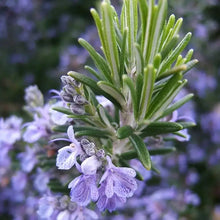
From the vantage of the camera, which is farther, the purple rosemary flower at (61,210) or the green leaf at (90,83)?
the purple rosemary flower at (61,210)

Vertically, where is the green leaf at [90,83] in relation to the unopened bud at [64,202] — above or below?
above

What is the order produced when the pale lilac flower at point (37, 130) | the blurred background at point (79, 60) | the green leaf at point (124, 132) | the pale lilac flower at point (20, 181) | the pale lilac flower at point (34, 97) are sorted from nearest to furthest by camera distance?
the green leaf at point (124, 132) → the pale lilac flower at point (37, 130) → the pale lilac flower at point (34, 97) → the pale lilac flower at point (20, 181) → the blurred background at point (79, 60)

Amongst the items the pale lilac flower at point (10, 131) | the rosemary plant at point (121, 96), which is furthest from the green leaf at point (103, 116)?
the pale lilac flower at point (10, 131)

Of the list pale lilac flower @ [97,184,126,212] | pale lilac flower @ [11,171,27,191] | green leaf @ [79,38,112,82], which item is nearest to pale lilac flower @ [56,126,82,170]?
pale lilac flower @ [97,184,126,212]

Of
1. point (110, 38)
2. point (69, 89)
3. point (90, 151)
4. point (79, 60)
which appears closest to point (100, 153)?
point (90, 151)

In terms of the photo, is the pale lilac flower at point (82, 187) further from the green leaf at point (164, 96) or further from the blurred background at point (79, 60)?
the blurred background at point (79, 60)

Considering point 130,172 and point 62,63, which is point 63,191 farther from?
point 62,63
